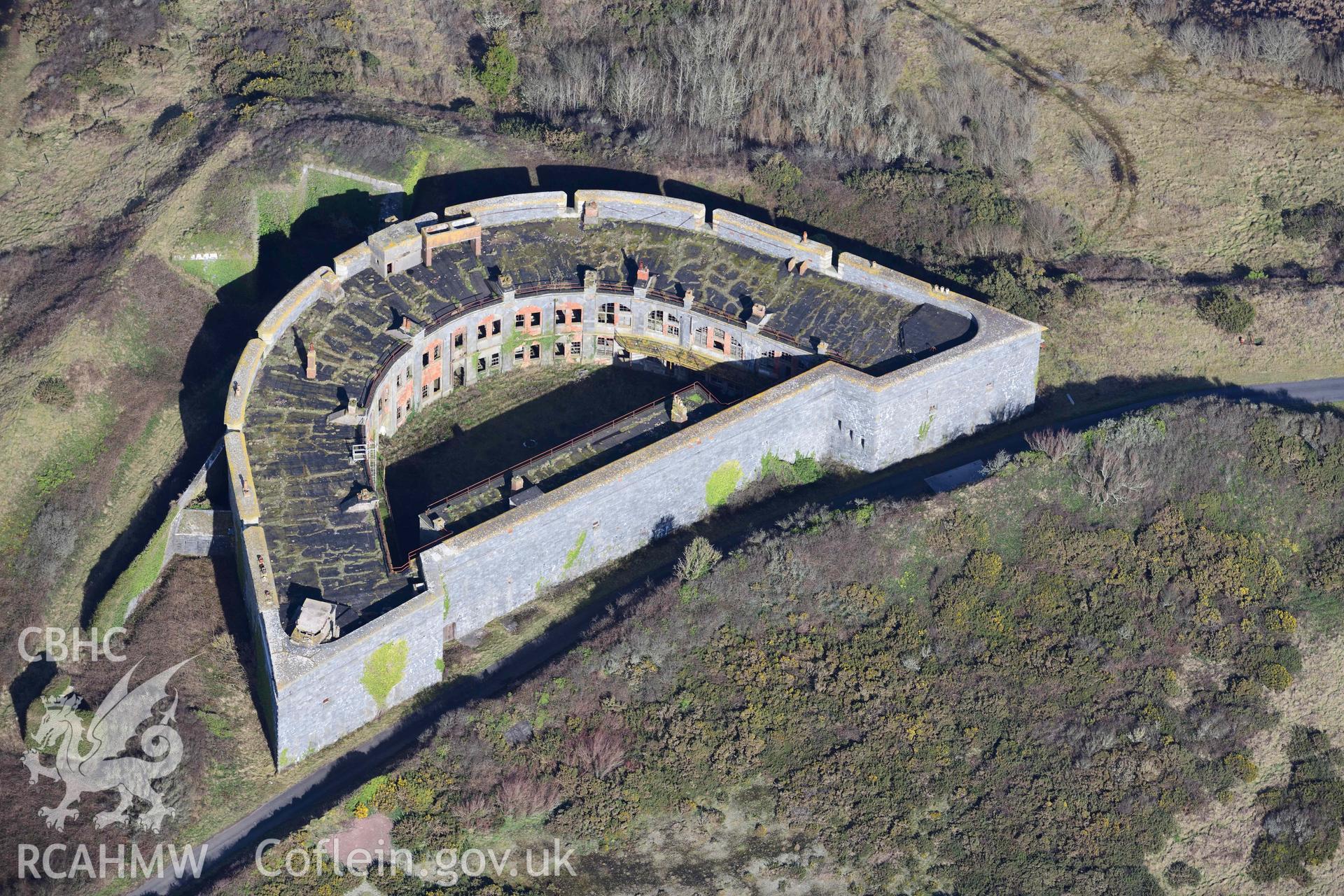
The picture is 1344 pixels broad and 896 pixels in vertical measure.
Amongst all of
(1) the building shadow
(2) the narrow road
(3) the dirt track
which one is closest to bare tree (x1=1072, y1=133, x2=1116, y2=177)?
(3) the dirt track

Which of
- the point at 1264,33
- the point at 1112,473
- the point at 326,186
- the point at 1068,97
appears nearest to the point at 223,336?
the point at 326,186

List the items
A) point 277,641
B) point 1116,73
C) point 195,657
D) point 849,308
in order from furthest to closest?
point 1116,73 < point 849,308 < point 195,657 < point 277,641

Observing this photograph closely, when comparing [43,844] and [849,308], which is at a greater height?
[849,308]

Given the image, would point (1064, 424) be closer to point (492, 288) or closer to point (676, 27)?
point (492, 288)

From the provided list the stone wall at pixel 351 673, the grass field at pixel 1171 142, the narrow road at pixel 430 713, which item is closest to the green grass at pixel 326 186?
the narrow road at pixel 430 713

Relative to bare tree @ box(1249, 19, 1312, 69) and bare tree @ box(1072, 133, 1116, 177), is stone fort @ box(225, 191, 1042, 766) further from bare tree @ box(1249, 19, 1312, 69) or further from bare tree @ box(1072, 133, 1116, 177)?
bare tree @ box(1249, 19, 1312, 69)

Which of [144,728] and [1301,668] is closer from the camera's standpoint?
[144,728]

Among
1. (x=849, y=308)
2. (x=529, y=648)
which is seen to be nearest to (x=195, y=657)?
(x=529, y=648)

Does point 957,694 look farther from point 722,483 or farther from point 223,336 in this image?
point 223,336
